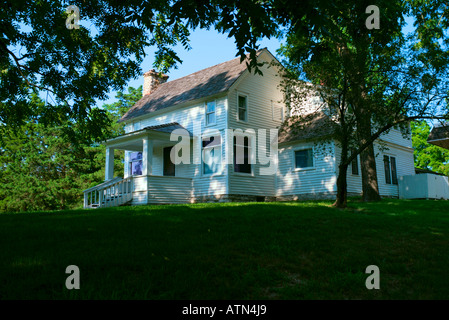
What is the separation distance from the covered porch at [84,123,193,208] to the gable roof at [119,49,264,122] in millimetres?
2068

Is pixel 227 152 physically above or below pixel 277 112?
below

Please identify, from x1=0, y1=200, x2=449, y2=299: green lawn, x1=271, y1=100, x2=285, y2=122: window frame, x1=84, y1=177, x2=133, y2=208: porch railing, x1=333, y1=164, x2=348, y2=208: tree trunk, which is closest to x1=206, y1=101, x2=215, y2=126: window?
x1=271, y1=100, x2=285, y2=122: window frame

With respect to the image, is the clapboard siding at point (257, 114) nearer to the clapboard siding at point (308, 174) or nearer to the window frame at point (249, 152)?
the window frame at point (249, 152)

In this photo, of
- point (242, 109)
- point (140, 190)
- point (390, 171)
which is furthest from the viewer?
point (390, 171)

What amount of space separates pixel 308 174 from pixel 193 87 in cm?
815

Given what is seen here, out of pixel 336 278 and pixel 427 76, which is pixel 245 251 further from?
pixel 427 76

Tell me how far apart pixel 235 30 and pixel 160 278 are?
11.3ft

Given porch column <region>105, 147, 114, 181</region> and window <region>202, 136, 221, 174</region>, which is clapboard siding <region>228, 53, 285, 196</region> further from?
porch column <region>105, 147, 114, 181</region>

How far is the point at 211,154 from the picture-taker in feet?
60.7

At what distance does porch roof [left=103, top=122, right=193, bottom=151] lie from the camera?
18.1 m

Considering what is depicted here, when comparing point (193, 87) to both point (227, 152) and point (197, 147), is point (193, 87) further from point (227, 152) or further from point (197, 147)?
point (227, 152)

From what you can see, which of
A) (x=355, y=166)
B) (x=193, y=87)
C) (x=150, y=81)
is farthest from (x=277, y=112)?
(x=150, y=81)

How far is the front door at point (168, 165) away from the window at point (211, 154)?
262 centimetres

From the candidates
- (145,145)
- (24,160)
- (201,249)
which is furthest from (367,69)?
(24,160)
